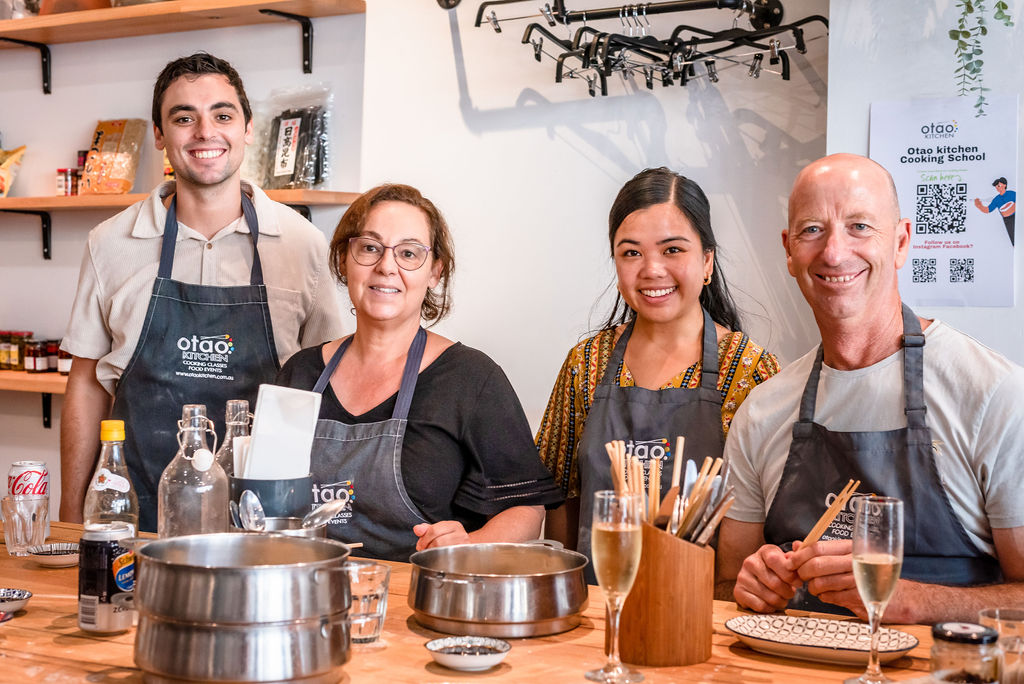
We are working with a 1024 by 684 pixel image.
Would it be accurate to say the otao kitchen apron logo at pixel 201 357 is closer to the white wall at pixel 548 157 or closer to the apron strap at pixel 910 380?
the white wall at pixel 548 157

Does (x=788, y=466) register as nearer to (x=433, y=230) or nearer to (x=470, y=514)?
(x=470, y=514)

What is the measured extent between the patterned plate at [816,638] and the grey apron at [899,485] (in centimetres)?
35

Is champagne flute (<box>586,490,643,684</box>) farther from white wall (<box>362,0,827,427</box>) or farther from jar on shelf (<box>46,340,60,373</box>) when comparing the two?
jar on shelf (<box>46,340,60,373</box>)

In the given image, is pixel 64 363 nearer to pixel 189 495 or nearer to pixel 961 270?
pixel 189 495

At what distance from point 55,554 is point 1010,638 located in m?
1.62

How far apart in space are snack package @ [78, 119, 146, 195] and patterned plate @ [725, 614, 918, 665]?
3.34 m

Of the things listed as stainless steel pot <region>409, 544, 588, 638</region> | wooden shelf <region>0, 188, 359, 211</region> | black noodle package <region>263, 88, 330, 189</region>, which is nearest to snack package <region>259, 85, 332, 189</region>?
black noodle package <region>263, 88, 330, 189</region>

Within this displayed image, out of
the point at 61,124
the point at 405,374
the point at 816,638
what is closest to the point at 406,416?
the point at 405,374

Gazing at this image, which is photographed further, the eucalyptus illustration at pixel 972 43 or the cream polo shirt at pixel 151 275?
the cream polo shirt at pixel 151 275

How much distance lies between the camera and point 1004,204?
262 centimetres

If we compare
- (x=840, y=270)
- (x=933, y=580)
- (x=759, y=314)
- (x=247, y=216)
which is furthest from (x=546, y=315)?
(x=933, y=580)

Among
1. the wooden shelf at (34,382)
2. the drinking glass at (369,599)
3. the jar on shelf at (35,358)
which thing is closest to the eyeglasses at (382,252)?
the drinking glass at (369,599)

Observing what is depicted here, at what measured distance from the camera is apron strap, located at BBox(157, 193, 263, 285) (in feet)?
9.58

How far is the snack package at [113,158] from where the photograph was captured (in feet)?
13.6
